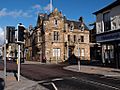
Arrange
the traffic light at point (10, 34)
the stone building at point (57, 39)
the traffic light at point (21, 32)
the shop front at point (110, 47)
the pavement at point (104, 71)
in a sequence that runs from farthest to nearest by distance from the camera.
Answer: the stone building at point (57, 39) < the shop front at point (110, 47) < the pavement at point (104, 71) < the traffic light at point (21, 32) < the traffic light at point (10, 34)

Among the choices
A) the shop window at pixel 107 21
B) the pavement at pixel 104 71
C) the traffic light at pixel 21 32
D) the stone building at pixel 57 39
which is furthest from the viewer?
the stone building at pixel 57 39

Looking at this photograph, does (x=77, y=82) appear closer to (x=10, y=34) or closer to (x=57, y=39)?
(x=10, y=34)

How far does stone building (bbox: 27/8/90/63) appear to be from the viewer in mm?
49781

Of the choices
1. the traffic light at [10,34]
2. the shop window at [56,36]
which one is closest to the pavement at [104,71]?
the traffic light at [10,34]

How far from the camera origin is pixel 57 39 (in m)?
50.7

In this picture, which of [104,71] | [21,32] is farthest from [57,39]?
[21,32]

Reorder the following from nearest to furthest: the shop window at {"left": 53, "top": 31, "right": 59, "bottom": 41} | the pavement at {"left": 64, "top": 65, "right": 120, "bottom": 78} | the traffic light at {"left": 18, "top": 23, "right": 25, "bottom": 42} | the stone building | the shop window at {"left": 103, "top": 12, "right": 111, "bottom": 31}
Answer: the traffic light at {"left": 18, "top": 23, "right": 25, "bottom": 42}, the pavement at {"left": 64, "top": 65, "right": 120, "bottom": 78}, the shop window at {"left": 103, "top": 12, "right": 111, "bottom": 31}, the stone building, the shop window at {"left": 53, "top": 31, "right": 59, "bottom": 41}

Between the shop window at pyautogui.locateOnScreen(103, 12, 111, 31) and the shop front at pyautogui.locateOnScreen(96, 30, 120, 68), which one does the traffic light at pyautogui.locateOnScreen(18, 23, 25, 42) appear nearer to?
the shop front at pyautogui.locateOnScreen(96, 30, 120, 68)

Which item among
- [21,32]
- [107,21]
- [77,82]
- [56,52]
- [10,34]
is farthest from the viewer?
[56,52]

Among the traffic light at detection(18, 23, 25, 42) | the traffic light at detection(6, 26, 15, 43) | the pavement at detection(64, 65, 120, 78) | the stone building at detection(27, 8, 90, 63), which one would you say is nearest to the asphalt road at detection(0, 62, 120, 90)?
the pavement at detection(64, 65, 120, 78)

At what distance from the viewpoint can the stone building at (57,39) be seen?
1960 inches

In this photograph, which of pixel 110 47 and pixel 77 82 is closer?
pixel 77 82

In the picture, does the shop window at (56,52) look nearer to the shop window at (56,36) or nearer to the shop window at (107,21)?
the shop window at (56,36)

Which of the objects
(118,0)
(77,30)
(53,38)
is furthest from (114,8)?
(77,30)
